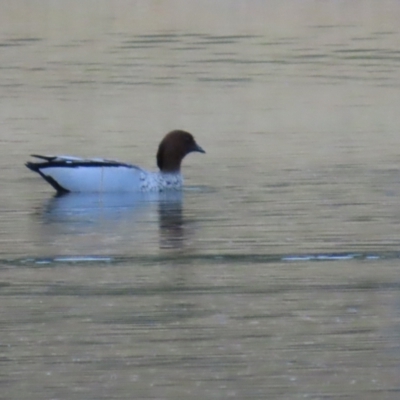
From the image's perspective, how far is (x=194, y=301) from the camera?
835 cm

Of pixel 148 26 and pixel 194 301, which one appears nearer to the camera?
pixel 194 301

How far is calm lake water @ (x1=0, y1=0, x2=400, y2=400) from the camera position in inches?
277

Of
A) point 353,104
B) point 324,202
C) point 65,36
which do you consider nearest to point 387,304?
point 324,202

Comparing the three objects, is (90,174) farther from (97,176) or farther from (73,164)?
(73,164)

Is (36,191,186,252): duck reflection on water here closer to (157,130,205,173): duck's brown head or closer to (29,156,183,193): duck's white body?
(29,156,183,193): duck's white body

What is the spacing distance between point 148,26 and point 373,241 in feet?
76.7

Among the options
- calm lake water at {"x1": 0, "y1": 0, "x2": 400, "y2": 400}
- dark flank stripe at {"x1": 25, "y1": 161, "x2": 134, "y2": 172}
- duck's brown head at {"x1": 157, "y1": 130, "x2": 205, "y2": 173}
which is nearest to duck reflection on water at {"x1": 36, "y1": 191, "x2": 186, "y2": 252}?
calm lake water at {"x1": 0, "y1": 0, "x2": 400, "y2": 400}

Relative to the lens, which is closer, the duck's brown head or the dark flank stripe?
the dark flank stripe

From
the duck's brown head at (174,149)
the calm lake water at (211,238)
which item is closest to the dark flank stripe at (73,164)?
the calm lake water at (211,238)

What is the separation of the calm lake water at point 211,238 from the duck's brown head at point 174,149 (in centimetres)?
27

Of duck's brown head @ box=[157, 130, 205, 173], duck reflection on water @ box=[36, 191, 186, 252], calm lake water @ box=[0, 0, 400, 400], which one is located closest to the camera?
calm lake water @ box=[0, 0, 400, 400]

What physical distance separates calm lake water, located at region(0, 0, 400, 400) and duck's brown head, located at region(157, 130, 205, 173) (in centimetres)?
27

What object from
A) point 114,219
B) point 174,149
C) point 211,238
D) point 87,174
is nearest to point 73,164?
point 87,174

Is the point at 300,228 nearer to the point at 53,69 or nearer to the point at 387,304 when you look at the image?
the point at 387,304
